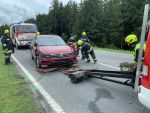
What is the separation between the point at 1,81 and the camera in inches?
410

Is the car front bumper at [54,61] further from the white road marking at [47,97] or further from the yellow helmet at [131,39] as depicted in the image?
the yellow helmet at [131,39]

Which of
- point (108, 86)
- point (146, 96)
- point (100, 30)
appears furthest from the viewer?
point (100, 30)

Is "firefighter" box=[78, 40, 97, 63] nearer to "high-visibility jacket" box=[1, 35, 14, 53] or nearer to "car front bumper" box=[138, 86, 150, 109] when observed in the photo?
"high-visibility jacket" box=[1, 35, 14, 53]

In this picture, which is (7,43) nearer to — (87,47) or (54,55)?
(54,55)

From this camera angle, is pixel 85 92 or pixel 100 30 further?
pixel 100 30

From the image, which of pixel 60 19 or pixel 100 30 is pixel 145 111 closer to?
pixel 100 30

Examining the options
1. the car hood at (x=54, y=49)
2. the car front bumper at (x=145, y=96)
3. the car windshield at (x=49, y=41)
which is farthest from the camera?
the car windshield at (x=49, y=41)

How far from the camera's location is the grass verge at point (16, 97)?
6764 mm

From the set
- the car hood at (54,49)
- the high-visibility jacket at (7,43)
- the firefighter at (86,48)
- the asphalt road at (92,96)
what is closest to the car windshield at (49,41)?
the car hood at (54,49)

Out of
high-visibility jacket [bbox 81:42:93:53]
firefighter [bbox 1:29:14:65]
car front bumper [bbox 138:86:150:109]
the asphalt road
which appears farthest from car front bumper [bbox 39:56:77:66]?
car front bumper [bbox 138:86:150:109]

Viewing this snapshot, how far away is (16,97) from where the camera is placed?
7.86 meters

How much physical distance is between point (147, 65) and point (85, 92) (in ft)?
11.8

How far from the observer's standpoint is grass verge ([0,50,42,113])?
22.2 feet

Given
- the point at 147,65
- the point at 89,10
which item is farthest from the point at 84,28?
the point at 147,65
